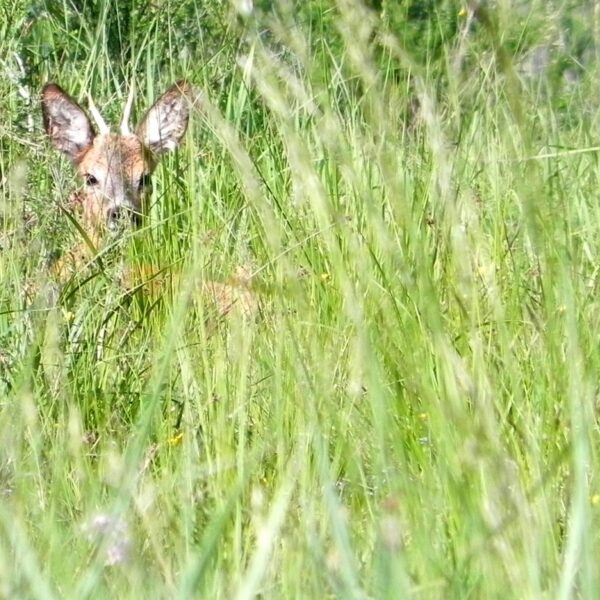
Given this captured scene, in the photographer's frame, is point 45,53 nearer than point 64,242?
No

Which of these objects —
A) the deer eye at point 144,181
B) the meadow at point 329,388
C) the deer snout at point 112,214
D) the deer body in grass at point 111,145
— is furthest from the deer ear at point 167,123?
the meadow at point 329,388

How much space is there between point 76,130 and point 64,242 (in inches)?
111

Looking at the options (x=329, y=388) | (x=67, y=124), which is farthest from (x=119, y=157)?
(x=329, y=388)

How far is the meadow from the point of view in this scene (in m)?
1.57

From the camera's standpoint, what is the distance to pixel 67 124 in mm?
6324

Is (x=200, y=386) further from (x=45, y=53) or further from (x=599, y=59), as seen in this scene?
(x=45, y=53)

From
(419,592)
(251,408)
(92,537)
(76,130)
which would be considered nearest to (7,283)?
(251,408)

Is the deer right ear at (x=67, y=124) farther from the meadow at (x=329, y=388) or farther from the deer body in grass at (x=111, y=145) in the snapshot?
the meadow at (x=329, y=388)

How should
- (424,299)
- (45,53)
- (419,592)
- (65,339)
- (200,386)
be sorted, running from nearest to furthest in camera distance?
(419,592) → (424,299) → (200,386) → (65,339) → (45,53)

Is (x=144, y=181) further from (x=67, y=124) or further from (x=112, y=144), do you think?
(x=67, y=124)

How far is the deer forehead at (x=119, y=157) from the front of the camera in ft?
18.9

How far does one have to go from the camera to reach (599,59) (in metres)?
Answer: 2.43

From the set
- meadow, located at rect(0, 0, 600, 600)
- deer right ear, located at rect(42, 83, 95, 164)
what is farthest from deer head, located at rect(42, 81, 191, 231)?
meadow, located at rect(0, 0, 600, 600)

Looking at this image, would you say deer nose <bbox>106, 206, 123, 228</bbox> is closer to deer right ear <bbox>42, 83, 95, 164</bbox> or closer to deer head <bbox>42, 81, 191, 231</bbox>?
deer head <bbox>42, 81, 191, 231</bbox>
